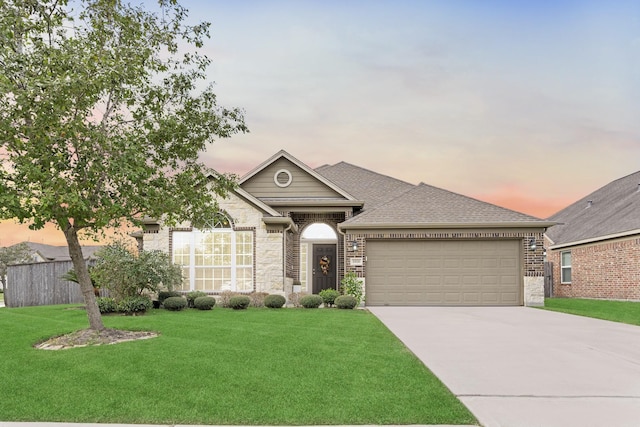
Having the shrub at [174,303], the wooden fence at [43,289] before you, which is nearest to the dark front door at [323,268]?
the shrub at [174,303]

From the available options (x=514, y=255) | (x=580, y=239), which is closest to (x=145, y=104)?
(x=514, y=255)

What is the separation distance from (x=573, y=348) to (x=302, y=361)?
5059 mm

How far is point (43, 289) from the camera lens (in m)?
22.5

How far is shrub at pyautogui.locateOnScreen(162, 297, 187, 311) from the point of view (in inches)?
656

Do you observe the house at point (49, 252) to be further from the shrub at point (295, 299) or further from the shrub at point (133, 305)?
the shrub at point (133, 305)

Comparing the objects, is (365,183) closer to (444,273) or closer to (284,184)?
(284,184)

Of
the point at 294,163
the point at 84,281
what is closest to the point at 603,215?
the point at 294,163

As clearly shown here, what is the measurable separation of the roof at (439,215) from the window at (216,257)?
3.72 metres

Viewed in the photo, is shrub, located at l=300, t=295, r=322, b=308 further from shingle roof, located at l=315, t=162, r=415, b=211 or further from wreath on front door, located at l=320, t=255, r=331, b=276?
shingle roof, located at l=315, t=162, r=415, b=211

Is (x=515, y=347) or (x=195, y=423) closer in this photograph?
(x=195, y=423)

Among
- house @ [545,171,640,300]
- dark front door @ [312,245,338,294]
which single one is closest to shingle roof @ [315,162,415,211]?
dark front door @ [312,245,338,294]

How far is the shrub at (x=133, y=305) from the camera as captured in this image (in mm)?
15336

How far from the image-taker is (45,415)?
5488mm

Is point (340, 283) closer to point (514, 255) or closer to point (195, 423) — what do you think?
point (514, 255)
